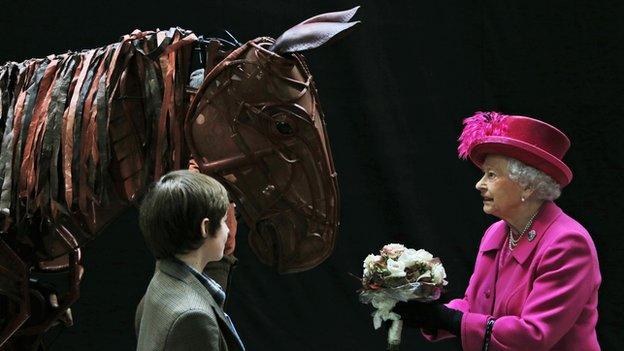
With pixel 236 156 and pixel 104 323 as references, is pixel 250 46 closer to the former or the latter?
pixel 236 156

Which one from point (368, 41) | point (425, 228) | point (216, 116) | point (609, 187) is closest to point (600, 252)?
point (609, 187)

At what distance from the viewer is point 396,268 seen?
8.09 feet

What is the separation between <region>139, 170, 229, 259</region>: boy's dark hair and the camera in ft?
5.80

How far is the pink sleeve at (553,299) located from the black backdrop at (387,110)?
1.58m

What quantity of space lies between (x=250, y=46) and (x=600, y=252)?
7.53 ft

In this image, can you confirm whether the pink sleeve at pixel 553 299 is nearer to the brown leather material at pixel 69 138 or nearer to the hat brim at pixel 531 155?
the hat brim at pixel 531 155

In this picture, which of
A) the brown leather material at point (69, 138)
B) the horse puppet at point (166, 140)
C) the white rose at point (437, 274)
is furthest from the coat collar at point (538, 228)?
the brown leather material at point (69, 138)

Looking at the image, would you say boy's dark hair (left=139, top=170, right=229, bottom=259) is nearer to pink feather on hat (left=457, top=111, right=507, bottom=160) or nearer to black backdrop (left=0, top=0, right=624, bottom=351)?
pink feather on hat (left=457, top=111, right=507, bottom=160)

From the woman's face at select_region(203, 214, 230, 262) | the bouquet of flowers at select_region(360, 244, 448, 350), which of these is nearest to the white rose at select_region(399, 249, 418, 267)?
the bouquet of flowers at select_region(360, 244, 448, 350)

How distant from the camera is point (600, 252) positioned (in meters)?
3.96

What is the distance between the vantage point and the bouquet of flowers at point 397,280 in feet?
8.11

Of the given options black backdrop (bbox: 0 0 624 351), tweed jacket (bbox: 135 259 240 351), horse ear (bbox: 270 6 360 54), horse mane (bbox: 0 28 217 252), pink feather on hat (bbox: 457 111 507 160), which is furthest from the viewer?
black backdrop (bbox: 0 0 624 351)

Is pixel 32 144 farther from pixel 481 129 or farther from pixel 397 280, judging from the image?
pixel 481 129

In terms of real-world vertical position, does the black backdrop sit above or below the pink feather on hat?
below
